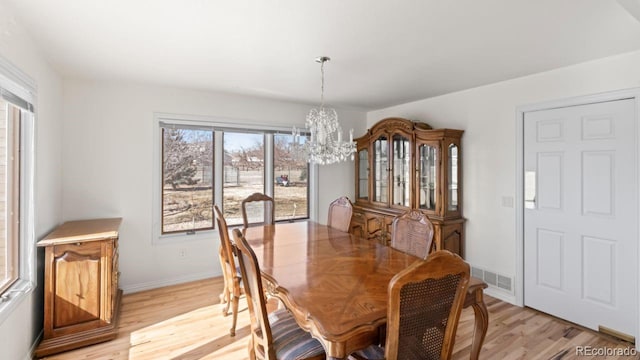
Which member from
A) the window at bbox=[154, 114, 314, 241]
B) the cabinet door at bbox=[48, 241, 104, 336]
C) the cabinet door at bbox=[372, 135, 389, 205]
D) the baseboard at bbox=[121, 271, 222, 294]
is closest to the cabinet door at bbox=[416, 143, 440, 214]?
the cabinet door at bbox=[372, 135, 389, 205]

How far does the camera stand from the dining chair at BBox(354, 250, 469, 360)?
4.14 ft

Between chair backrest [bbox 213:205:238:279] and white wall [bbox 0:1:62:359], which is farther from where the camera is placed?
chair backrest [bbox 213:205:238:279]

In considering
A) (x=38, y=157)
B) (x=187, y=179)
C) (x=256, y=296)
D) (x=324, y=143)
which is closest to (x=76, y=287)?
(x=38, y=157)

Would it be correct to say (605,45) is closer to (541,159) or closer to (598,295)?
(541,159)

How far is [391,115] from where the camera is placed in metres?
4.92

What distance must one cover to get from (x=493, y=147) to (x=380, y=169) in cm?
153

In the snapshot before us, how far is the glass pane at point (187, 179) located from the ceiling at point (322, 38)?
74 centimetres

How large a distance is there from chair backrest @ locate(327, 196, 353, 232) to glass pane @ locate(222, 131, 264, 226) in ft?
4.21

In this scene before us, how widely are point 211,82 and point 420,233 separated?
2692 mm

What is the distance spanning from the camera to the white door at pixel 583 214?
2.67m

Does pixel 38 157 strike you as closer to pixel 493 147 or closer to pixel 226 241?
→ pixel 226 241

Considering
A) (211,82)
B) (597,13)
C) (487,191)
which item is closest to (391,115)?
(487,191)

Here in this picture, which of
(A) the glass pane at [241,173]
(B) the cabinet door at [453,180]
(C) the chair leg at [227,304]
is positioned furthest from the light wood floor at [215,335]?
(A) the glass pane at [241,173]

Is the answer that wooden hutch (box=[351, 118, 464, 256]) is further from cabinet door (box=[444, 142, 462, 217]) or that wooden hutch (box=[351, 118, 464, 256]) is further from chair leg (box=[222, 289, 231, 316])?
chair leg (box=[222, 289, 231, 316])
